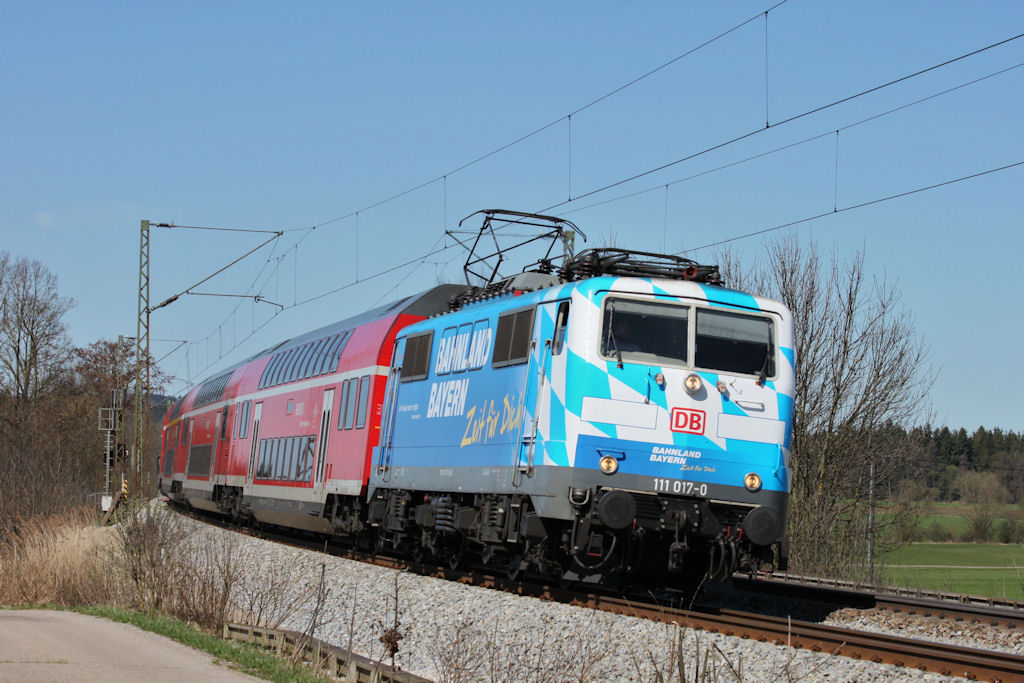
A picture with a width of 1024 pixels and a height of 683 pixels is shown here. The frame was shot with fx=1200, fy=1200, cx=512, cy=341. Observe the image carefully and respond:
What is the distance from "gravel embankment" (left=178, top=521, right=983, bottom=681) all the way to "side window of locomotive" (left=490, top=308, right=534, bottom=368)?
9.04ft

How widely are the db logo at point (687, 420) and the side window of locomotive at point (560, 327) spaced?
4.68 ft

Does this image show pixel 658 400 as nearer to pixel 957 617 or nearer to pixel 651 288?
pixel 651 288

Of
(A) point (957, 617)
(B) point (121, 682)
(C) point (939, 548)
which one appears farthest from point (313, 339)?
(C) point (939, 548)

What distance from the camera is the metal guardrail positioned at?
Answer: 990 centimetres

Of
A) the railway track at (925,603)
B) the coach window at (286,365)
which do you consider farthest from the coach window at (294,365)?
the railway track at (925,603)

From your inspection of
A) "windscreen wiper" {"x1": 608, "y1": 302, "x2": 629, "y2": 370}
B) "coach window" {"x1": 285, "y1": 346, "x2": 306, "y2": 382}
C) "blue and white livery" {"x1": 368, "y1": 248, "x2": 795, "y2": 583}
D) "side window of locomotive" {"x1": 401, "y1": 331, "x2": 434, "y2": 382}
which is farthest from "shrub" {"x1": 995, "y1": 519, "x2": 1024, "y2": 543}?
"windscreen wiper" {"x1": 608, "y1": 302, "x2": 629, "y2": 370}

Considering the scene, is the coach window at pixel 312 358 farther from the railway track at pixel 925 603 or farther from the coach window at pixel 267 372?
the railway track at pixel 925 603

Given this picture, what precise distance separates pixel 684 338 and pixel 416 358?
6.10 m

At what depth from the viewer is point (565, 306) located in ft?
42.6

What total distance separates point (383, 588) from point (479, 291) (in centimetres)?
431

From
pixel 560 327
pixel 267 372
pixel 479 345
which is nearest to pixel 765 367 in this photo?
pixel 560 327

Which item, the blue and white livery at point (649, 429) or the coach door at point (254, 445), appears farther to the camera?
the coach door at point (254, 445)

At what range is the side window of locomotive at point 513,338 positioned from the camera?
13789 millimetres

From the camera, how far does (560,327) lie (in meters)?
13.0
